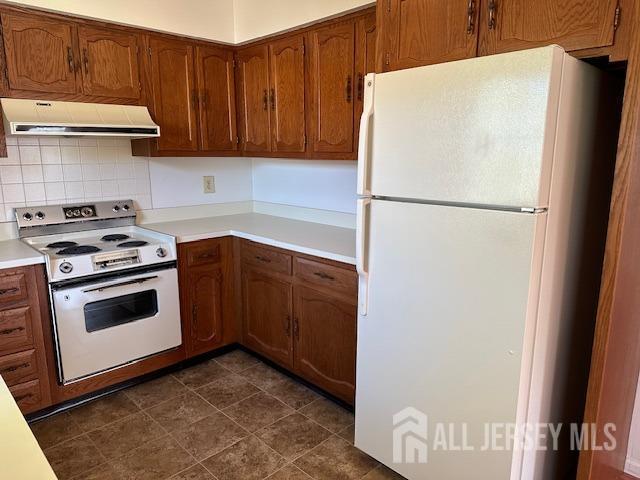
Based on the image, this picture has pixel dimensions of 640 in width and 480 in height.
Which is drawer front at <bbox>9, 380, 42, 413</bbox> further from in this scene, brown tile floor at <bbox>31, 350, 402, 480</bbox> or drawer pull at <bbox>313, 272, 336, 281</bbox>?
drawer pull at <bbox>313, 272, 336, 281</bbox>

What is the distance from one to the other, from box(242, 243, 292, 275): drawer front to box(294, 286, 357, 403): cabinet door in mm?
163

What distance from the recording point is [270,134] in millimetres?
2938

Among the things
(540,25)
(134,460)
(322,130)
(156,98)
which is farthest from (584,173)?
(156,98)

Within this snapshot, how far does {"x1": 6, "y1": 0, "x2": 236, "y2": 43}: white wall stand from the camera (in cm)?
239

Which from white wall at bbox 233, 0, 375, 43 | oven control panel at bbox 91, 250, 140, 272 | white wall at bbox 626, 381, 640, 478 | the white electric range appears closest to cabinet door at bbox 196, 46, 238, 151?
white wall at bbox 233, 0, 375, 43

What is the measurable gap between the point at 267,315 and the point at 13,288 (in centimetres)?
136

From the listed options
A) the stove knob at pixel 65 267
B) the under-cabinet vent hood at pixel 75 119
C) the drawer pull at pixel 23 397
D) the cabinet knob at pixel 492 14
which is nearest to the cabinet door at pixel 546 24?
the cabinet knob at pixel 492 14

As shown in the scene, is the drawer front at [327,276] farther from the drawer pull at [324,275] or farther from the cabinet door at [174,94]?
the cabinet door at [174,94]

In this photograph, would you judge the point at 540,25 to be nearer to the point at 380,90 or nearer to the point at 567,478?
the point at 380,90

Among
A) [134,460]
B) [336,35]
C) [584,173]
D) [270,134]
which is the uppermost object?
[336,35]

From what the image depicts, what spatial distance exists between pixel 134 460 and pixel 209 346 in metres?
0.96

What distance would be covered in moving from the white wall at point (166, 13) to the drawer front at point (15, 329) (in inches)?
61.5

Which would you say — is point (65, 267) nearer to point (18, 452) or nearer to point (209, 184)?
point (209, 184)

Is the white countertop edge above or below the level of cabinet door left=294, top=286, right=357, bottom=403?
above
